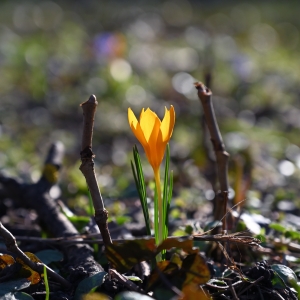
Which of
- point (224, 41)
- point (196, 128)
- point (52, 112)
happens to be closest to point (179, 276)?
point (196, 128)

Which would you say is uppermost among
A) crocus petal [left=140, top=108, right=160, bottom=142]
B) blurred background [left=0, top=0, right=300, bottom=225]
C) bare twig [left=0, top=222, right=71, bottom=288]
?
crocus petal [left=140, top=108, right=160, bottom=142]

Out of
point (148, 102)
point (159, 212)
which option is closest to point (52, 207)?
point (159, 212)

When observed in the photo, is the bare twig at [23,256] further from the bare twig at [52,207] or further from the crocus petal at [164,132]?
the crocus petal at [164,132]

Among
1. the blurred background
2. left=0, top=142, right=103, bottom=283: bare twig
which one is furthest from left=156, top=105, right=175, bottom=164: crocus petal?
the blurred background

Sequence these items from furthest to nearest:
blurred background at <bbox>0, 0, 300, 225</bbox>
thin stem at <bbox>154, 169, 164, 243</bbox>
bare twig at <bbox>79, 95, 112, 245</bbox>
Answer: blurred background at <bbox>0, 0, 300, 225</bbox>
thin stem at <bbox>154, 169, 164, 243</bbox>
bare twig at <bbox>79, 95, 112, 245</bbox>

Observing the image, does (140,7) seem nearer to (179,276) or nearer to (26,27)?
(26,27)

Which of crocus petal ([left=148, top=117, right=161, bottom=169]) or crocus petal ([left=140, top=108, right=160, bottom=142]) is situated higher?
crocus petal ([left=140, top=108, right=160, bottom=142])

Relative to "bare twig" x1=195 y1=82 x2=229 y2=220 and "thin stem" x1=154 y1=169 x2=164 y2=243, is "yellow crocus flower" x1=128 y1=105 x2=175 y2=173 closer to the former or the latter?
"thin stem" x1=154 y1=169 x2=164 y2=243
